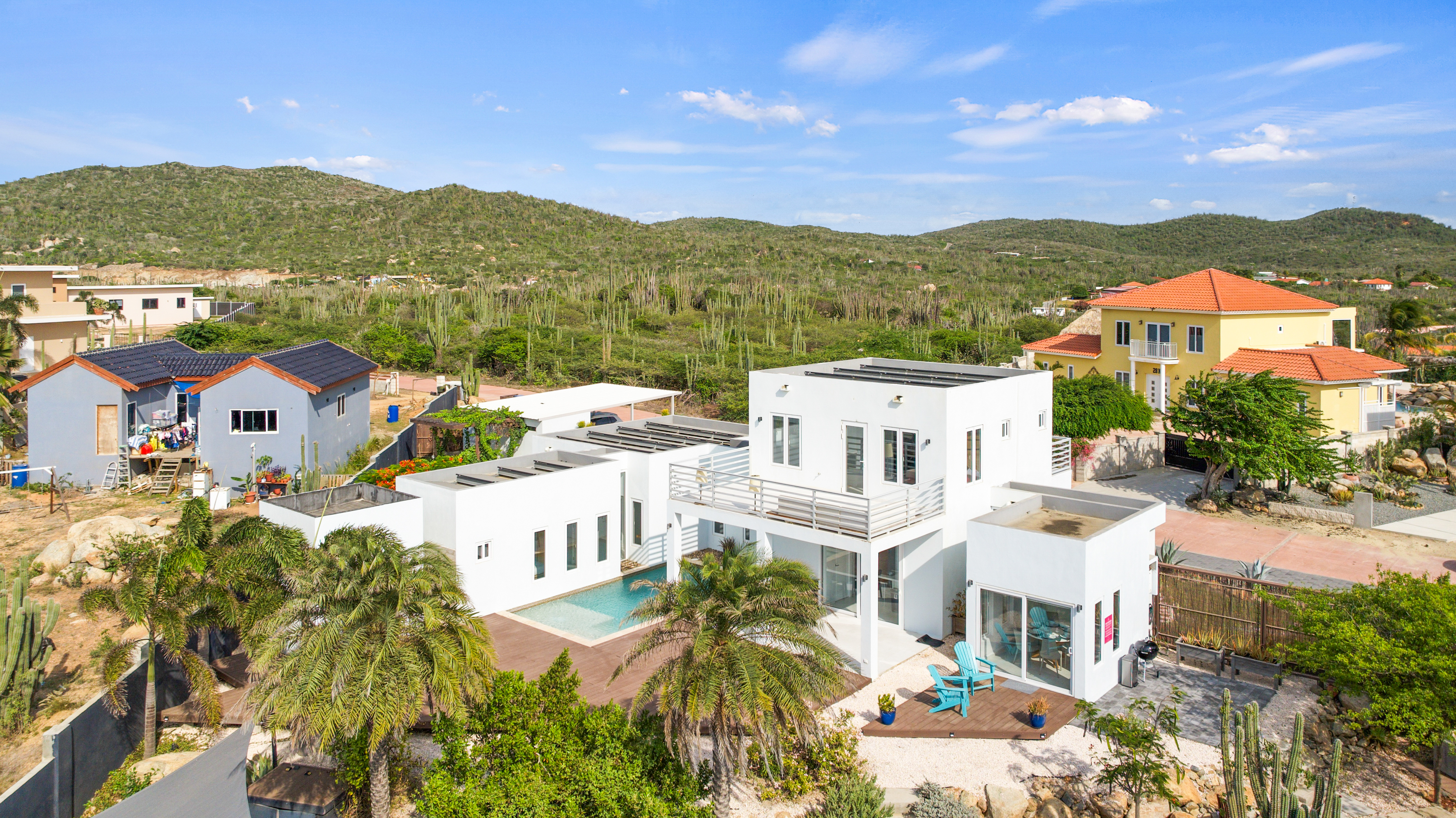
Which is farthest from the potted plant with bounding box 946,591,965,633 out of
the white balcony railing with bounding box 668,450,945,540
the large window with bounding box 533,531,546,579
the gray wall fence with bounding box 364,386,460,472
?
the gray wall fence with bounding box 364,386,460,472

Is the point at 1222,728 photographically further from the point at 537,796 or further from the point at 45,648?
the point at 45,648

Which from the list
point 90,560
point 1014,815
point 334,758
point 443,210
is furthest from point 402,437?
point 443,210

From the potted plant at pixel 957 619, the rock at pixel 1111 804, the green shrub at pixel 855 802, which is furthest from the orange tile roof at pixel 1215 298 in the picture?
the green shrub at pixel 855 802

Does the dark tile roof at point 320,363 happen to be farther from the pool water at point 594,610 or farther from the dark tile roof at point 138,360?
the pool water at point 594,610

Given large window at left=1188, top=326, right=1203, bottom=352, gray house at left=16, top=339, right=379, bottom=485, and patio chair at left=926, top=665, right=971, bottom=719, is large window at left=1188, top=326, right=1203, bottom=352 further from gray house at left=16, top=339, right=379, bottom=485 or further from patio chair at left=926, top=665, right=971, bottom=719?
gray house at left=16, top=339, right=379, bottom=485

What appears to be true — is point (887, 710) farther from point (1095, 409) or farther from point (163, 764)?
point (1095, 409)

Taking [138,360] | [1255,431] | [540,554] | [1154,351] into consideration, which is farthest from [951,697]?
[1154,351]

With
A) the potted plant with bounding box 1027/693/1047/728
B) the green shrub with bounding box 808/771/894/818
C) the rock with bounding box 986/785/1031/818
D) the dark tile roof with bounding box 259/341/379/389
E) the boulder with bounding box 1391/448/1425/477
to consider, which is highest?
the dark tile roof with bounding box 259/341/379/389
